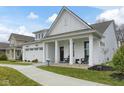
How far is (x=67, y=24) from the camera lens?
22.4 metres

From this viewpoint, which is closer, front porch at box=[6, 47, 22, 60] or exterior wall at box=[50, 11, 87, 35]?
exterior wall at box=[50, 11, 87, 35]

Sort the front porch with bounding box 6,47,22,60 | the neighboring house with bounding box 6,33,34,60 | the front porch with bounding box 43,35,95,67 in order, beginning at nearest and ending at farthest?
the front porch with bounding box 43,35,95,67 < the neighboring house with bounding box 6,33,34,60 < the front porch with bounding box 6,47,22,60

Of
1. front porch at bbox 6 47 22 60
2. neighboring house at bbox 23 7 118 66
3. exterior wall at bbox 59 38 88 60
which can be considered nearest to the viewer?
neighboring house at bbox 23 7 118 66

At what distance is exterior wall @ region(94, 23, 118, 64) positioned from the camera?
20.3m

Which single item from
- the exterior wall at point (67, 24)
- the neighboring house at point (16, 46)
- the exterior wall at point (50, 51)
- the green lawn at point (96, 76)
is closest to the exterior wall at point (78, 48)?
the exterior wall at point (67, 24)

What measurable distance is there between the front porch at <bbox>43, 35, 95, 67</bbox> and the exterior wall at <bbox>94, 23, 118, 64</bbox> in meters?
0.94

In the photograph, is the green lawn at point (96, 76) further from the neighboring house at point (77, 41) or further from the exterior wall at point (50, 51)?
the exterior wall at point (50, 51)

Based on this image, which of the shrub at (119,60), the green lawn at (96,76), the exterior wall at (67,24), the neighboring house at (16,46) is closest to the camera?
the green lawn at (96,76)

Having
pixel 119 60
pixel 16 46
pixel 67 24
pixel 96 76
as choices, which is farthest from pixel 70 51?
pixel 16 46

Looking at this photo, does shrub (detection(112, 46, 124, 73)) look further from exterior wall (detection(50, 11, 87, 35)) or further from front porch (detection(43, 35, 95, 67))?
exterior wall (detection(50, 11, 87, 35))

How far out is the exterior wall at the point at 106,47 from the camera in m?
20.3

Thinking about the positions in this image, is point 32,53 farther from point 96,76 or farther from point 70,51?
point 96,76

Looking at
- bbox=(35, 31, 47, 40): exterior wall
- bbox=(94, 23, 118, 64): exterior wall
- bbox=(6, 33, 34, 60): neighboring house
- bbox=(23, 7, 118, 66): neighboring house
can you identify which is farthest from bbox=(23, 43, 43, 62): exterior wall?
bbox=(94, 23, 118, 64): exterior wall

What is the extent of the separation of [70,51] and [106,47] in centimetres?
442
